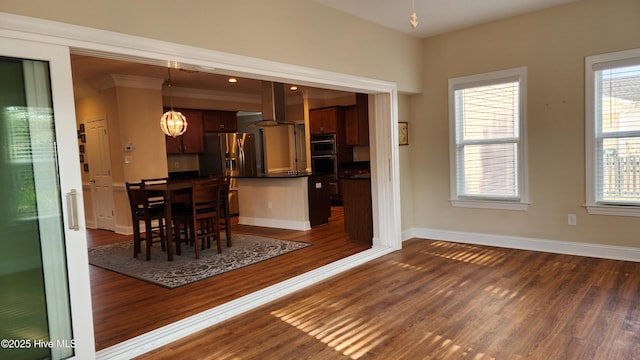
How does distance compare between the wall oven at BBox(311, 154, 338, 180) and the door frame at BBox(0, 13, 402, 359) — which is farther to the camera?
the wall oven at BBox(311, 154, 338, 180)

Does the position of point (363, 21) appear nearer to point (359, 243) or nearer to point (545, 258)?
point (359, 243)

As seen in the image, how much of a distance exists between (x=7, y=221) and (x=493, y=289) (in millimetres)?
Result: 3651

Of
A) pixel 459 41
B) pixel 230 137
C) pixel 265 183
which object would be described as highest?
pixel 459 41

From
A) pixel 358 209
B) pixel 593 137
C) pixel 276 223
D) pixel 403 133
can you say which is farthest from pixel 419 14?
pixel 276 223

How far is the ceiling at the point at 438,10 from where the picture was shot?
412 centimetres

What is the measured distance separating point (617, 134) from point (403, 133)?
2415mm

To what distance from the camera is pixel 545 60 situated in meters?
4.61

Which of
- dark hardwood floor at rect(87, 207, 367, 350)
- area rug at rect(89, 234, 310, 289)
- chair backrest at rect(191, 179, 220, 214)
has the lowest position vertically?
dark hardwood floor at rect(87, 207, 367, 350)

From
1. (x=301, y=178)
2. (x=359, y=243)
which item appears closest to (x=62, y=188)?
(x=359, y=243)

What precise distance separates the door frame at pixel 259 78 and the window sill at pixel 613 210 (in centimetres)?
215

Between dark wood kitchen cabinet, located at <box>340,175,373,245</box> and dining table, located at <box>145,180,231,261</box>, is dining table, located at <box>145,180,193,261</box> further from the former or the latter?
dark wood kitchen cabinet, located at <box>340,175,373,245</box>

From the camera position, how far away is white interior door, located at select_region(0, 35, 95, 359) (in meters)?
2.17

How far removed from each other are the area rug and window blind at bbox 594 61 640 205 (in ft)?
12.0

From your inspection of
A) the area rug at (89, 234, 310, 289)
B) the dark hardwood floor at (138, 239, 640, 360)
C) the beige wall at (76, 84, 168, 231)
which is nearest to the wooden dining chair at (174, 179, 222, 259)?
the area rug at (89, 234, 310, 289)
